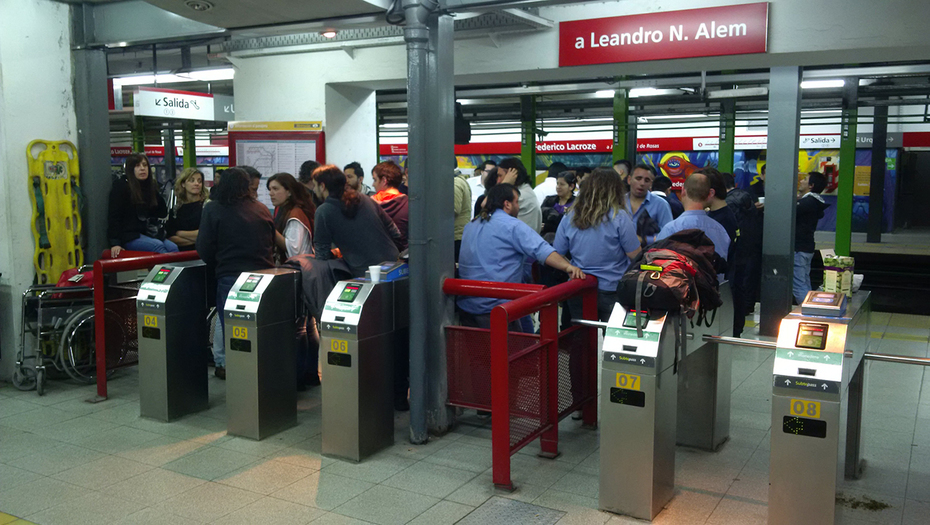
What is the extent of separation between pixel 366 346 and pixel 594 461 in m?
1.38

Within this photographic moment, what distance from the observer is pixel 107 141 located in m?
6.18

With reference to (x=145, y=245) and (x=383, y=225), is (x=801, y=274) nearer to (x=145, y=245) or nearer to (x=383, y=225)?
(x=383, y=225)

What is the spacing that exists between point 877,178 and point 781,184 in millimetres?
10530

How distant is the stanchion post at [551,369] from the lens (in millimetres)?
4188

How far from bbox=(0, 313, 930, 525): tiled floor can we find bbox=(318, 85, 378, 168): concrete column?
3176mm

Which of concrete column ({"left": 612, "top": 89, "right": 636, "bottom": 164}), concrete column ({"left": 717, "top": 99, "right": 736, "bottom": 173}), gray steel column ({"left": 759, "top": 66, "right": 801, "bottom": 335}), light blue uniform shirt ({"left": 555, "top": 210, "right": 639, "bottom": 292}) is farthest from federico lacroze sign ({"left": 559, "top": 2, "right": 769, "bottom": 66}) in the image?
concrete column ({"left": 717, "top": 99, "right": 736, "bottom": 173})

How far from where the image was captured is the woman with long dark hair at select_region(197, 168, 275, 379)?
5109mm

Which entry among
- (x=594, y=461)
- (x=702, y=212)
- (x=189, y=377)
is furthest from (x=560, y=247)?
(x=189, y=377)

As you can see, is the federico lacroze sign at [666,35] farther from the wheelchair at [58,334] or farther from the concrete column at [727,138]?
the concrete column at [727,138]

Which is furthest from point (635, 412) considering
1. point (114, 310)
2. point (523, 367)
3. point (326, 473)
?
point (114, 310)

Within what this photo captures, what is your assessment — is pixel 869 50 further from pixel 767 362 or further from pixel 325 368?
pixel 325 368

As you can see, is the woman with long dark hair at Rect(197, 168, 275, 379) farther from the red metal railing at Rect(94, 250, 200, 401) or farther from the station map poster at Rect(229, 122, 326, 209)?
the station map poster at Rect(229, 122, 326, 209)

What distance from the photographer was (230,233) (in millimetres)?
5121

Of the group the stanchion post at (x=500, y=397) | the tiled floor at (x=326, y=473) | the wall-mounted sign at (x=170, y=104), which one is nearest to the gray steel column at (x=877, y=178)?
the tiled floor at (x=326, y=473)
